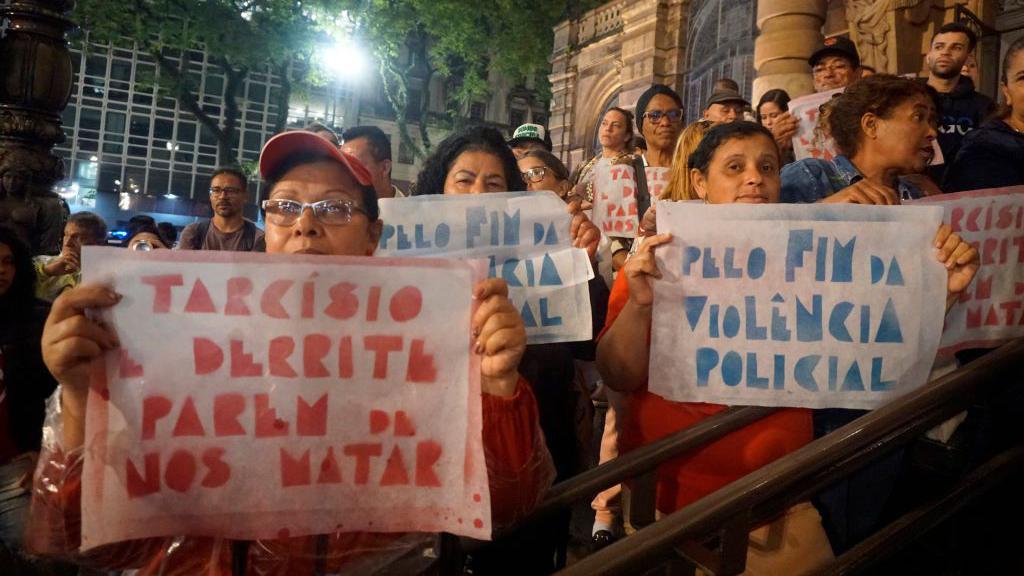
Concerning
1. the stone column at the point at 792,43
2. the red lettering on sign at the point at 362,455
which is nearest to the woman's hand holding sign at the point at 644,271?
the red lettering on sign at the point at 362,455

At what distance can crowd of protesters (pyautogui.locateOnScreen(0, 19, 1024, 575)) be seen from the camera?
1410 mm

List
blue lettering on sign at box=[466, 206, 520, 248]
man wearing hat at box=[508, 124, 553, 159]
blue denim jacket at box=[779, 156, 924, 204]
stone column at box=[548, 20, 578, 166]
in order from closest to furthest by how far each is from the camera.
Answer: blue lettering on sign at box=[466, 206, 520, 248]
blue denim jacket at box=[779, 156, 924, 204]
man wearing hat at box=[508, 124, 553, 159]
stone column at box=[548, 20, 578, 166]

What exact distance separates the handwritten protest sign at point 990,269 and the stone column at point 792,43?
22.8 feet

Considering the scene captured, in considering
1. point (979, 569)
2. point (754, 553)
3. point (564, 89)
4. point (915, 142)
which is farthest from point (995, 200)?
point (564, 89)

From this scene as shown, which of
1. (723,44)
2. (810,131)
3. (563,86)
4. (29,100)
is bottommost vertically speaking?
(29,100)

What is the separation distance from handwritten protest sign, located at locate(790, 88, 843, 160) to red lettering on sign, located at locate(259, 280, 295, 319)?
379 centimetres

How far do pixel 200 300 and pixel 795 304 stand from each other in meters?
1.70

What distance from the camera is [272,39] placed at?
21781 millimetres

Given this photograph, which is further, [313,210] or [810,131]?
[810,131]

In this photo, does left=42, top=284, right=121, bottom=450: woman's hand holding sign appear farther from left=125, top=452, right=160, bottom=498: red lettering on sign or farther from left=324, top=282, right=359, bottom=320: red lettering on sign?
left=324, top=282, right=359, bottom=320: red lettering on sign

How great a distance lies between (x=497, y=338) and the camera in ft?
4.73

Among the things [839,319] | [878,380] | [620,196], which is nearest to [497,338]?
[839,319]

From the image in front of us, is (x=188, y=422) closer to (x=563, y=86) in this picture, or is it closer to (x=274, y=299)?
(x=274, y=299)

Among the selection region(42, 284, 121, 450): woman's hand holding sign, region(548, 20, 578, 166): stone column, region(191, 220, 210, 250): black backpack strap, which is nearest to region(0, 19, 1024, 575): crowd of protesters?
region(42, 284, 121, 450): woman's hand holding sign
